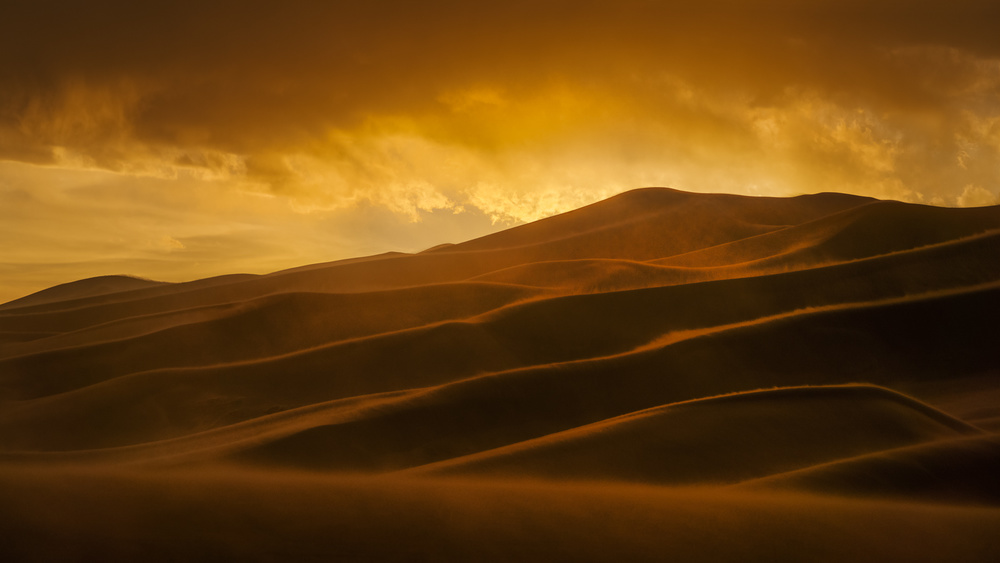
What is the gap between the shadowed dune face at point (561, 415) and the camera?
→ 6.51 metres

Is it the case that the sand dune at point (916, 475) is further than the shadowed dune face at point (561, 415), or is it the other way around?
the sand dune at point (916, 475)

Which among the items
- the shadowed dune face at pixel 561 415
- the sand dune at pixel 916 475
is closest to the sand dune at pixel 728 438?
the shadowed dune face at pixel 561 415

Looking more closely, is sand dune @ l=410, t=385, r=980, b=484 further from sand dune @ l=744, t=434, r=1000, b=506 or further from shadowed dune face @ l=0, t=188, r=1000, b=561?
sand dune @ l=744, t=434, r=1000, b=506

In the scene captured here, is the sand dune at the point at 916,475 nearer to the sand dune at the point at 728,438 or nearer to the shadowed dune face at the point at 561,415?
the shadowed dune face at the point at 561,415

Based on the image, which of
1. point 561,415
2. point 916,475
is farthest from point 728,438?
point 561,415

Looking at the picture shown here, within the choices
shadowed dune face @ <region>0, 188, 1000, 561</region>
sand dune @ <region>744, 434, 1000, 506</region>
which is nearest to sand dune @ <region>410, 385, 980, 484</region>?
shadowed dune face @ <region>0, 188, 1000, 561</region>

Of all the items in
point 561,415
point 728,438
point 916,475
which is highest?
point 561,415

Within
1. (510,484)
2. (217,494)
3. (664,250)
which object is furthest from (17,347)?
(664,250)

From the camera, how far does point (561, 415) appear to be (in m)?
12.9

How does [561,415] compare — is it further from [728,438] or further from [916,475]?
[916,475]

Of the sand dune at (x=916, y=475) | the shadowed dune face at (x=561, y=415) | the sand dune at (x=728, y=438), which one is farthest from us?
the sand dune at (x=728, y=438)

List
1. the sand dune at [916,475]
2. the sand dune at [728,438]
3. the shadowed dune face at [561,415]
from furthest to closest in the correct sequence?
the sand dune at [728,438] → the sand dune at [916,475] → the shadowed dune face at [561,415]

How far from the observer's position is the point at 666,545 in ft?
20.5

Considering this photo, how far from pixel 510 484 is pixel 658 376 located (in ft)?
22.8
